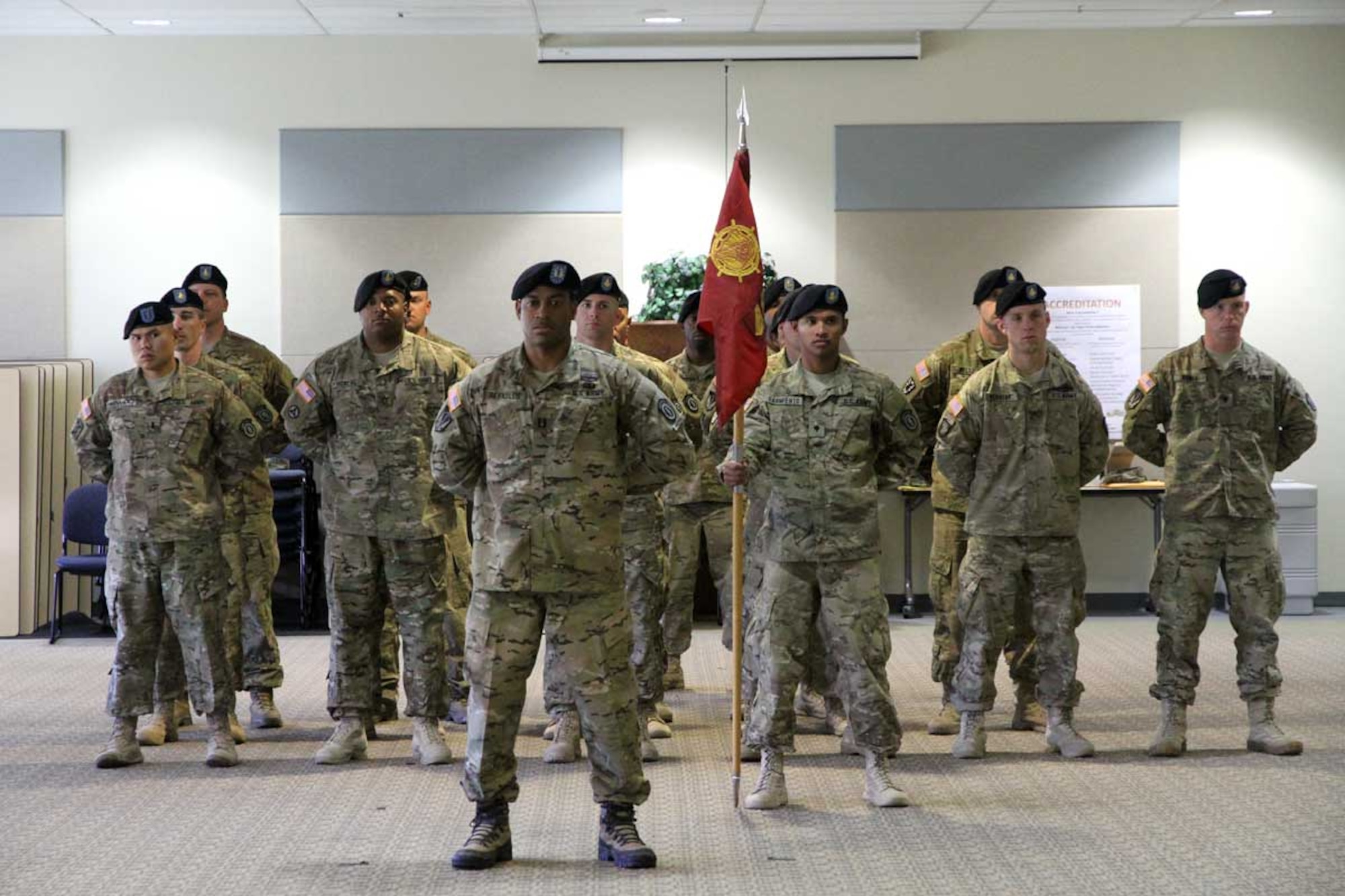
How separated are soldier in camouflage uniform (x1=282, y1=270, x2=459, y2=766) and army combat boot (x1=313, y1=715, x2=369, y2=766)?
0.70 feet

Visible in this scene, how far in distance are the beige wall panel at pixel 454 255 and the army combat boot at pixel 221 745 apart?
457 cm

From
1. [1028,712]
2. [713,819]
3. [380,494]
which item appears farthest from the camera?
[1028,712]

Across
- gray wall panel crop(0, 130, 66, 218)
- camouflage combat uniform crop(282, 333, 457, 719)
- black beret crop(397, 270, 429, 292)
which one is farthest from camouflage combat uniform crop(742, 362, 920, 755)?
gray wall panel crop(0, 130, 66, 218)

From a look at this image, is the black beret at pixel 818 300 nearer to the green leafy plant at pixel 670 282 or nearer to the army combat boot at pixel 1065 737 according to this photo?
the army combat boot at pixel 1065 737

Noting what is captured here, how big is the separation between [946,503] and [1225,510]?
3.84 feet

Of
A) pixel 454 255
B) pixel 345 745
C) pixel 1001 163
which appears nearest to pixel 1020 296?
pixel 345 745

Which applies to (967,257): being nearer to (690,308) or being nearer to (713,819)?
(690,308)

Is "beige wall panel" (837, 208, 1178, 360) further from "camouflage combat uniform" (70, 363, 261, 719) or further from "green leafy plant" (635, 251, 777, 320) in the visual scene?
"camouflage combat uniform" (70, 363, 261, 719)

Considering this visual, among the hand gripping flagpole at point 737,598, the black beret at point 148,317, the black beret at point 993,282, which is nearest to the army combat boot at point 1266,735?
the black beret at point 993,282

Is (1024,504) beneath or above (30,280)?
beneath

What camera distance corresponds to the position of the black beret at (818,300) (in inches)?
201

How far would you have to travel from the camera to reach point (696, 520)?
22.3 ft

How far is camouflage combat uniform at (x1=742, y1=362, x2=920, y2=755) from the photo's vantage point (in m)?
5.09

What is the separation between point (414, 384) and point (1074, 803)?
272 cm
